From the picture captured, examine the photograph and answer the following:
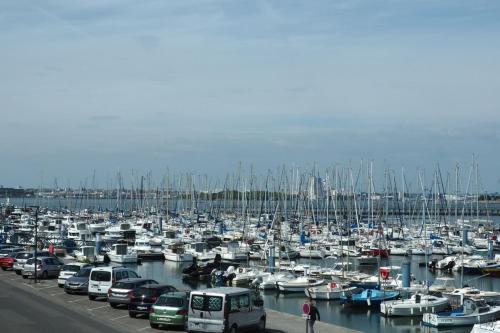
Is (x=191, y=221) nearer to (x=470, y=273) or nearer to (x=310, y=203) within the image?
(x=310, y=203)

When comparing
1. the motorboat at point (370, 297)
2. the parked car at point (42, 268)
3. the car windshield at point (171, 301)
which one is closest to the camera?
the car windshield at point (171, 301)

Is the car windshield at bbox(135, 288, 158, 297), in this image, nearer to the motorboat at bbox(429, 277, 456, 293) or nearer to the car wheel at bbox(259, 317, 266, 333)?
the car wheel at bbox(259, 317, 266, 333)

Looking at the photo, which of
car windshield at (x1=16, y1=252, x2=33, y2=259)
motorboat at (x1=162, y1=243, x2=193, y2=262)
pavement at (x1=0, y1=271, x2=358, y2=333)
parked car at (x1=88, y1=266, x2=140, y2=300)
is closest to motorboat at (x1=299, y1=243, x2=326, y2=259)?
motorboat at (x1=162, y1=243, x2=193, y2=262)

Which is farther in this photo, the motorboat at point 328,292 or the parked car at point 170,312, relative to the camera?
the motorboat at point 328,292

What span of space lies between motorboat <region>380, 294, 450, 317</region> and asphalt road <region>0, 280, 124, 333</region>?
1926 centimetres

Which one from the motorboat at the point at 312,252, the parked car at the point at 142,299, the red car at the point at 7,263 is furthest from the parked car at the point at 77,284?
the motorboat at the point at 312,252

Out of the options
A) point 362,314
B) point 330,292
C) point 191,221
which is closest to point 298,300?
point 330,292

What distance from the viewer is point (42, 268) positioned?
143 ft

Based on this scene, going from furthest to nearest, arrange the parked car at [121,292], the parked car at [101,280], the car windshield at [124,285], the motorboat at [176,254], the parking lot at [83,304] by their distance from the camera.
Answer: the motorboat at [176,254] < the parked car at [101,280] < the car windshield at [124,285] < the parked car at [121,292] < the parking lot at [83,304]

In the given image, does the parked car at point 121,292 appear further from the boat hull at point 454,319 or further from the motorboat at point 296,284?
the motorboat at point 296,284

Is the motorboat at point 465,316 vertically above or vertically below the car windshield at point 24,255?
below

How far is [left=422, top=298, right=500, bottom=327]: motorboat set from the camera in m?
38.5

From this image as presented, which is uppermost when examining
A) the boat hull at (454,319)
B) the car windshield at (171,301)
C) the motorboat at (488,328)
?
the car windshield at (171,301)

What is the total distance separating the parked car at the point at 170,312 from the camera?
25984mm
